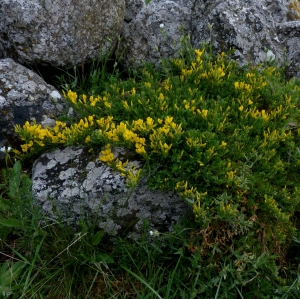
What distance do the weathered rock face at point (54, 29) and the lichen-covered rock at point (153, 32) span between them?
1.15 ft

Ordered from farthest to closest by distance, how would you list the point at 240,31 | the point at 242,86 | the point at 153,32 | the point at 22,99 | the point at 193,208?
1. the point at 153,32
2. the point at 240,31
3. the point at 22,99
4. the point at 242,86
5. the point at 193,208

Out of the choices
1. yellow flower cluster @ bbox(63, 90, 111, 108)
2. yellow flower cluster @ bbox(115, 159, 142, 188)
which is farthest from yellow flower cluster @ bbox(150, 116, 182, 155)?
yellow flower cluster @ bbox(63, 90, 111, 108)

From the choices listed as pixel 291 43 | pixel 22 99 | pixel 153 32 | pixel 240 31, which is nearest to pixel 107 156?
pixel 22 99

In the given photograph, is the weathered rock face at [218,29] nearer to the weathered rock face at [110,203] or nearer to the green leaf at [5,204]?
the weathered rock face at [110,203]

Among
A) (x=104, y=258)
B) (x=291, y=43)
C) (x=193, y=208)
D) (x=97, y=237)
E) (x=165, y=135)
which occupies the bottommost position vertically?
(x=104, y=258)

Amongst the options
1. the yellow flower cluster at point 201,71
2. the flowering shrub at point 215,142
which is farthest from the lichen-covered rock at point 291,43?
the yellow flower cluster at point 201,71

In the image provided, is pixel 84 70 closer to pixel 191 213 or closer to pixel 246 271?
pixel 191 213

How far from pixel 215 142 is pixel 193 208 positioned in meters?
0.49

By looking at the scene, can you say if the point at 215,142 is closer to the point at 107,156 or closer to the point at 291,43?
the point at 107,156

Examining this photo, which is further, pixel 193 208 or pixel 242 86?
pixel 242 86

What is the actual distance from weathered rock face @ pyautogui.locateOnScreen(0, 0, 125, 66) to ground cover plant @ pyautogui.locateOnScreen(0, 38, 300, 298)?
2.20 ft

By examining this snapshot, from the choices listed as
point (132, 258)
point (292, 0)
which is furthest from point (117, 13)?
point (132, 258)

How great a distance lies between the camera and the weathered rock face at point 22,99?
141 inches

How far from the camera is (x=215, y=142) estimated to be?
121 inches
